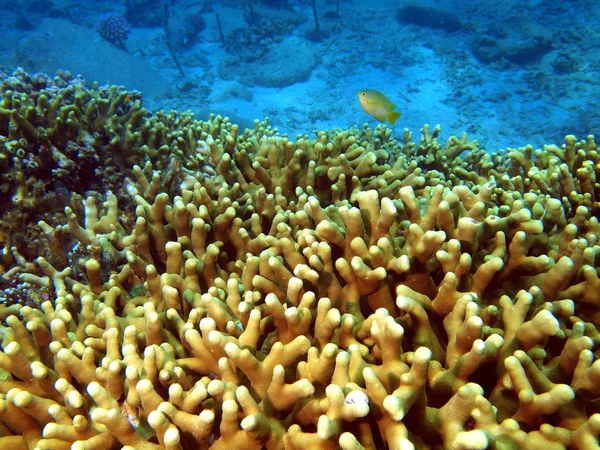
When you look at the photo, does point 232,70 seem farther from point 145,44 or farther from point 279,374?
point 279,374

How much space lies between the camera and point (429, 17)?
21.4 metres

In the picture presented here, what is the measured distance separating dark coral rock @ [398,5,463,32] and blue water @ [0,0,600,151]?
6 centimetres

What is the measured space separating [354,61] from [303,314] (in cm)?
1892

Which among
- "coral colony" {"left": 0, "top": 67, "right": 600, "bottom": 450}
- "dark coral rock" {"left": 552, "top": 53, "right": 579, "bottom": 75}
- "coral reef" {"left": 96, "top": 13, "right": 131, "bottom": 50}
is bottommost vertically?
"coral colony" {"left": 0, "top": 67, "right": 600, "bottom": 450}

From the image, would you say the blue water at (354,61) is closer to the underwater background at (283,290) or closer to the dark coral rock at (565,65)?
the dark coral rock at (565,65)

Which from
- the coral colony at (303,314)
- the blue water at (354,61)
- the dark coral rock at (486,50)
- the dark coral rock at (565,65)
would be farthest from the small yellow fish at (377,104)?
the dark coral rock at (486,50)

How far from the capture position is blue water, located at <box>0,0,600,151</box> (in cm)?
1423

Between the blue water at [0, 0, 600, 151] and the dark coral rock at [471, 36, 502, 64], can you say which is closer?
the blue water at [0, 0, 600, 151]

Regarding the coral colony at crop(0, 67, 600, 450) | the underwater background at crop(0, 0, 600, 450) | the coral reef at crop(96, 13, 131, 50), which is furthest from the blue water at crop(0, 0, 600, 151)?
the coral colony at crop(0, 67, 600, 450)

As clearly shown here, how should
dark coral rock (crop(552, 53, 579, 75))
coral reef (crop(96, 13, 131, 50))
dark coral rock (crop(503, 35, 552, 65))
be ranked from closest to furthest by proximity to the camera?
dark coral rock (crop(552, 53, 579, 75)), dark coral rock (crop(503, 35, 552, 65)), coral reef (crop(96, 13, 131, 50))

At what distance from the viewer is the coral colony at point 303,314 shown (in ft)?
5.12

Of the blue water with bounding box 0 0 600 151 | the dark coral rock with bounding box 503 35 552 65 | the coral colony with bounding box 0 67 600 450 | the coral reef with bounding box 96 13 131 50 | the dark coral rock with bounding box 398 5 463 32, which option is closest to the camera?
the coral colony with bounding box 0 67 600 450

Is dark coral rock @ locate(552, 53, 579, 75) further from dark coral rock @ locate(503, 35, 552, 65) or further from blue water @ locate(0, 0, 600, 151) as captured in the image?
dark coral rock @ locate(503, 35, 552, 65)

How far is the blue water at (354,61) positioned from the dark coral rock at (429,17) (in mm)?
61
